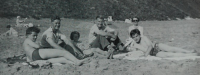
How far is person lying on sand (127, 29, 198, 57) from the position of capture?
4.07 m

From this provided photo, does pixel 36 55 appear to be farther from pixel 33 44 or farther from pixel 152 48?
pixel 152 48

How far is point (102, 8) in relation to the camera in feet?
57.8

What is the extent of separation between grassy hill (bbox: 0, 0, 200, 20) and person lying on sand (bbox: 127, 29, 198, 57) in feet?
28.1

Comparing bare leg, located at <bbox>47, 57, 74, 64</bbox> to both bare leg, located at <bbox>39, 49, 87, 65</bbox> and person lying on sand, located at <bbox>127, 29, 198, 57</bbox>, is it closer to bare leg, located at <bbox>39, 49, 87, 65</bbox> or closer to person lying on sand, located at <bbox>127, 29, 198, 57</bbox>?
bare leg, located at <bbox>39, 49, 87, 65</bbox>

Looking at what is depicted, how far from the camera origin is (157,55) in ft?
13.8

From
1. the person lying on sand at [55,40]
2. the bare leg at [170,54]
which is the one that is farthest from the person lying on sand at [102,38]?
the bare leg at [170,54]

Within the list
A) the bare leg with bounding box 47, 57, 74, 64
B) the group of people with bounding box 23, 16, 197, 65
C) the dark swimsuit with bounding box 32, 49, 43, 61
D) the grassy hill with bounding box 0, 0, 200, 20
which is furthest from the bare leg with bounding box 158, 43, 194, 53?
the grassy hill with bounding box 0, 0, 200, 20

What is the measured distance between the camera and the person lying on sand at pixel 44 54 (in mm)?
3572

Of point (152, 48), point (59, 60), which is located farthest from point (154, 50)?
point (59, 60)

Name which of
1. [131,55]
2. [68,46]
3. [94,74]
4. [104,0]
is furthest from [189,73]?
[104,0]

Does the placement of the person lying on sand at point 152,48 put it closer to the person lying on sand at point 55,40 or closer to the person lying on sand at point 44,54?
the person lying on sand at point 55,40

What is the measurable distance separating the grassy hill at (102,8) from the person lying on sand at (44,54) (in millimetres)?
9376

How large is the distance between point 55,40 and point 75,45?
44 cm

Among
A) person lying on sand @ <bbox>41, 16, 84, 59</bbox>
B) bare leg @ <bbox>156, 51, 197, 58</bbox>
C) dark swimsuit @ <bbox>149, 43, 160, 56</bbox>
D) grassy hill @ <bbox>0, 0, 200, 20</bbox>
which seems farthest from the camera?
grassy hill @ <bbox>0, 0, 200, 20</bbox>
